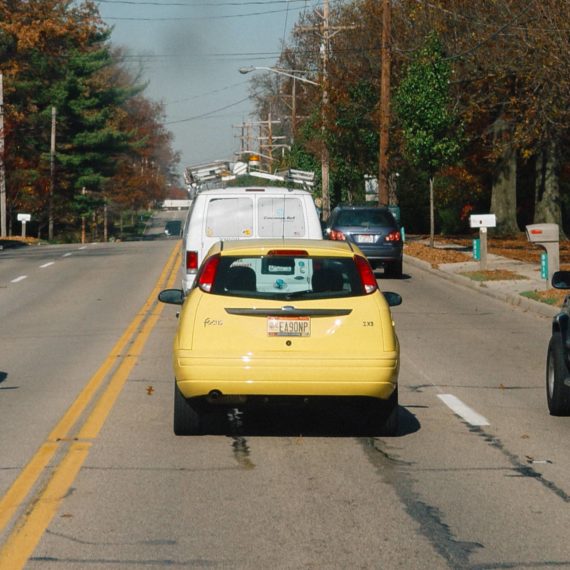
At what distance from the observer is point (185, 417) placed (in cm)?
990

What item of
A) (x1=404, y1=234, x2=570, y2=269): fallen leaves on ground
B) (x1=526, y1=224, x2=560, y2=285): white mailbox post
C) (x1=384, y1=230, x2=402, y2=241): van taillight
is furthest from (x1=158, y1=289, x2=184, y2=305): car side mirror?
(x1=404, y1=234, x2=570, y2=269): fallen leaves on ground

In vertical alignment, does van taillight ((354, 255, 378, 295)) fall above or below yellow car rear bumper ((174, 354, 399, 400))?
above

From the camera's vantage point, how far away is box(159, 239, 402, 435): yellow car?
30.9 ft

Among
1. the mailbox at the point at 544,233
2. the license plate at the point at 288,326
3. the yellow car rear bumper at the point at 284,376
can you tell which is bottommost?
the yellow car rear bumper at the point at 284,376

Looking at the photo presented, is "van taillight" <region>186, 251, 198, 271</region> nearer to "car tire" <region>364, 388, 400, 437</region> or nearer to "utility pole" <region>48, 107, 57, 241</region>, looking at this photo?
"car tire" <region>364, 388, 400, 437</region>

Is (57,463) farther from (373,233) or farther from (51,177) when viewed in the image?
(51,177)

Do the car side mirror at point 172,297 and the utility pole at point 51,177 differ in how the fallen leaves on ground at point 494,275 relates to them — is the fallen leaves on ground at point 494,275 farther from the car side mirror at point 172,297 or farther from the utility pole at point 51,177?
the utility pole at point 51,177

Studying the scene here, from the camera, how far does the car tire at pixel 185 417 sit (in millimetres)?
9766

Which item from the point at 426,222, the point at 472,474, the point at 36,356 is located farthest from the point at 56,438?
the point at 426,222

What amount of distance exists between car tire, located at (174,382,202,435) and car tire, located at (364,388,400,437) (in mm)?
1326

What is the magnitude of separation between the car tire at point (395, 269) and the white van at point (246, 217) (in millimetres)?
12876

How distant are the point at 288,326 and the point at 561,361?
2821mm

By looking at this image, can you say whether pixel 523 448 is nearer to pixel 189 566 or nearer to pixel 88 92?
pixel 189 566

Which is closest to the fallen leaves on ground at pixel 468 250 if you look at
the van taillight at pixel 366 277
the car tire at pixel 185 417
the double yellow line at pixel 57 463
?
the double yellow line at pixel 57 463
